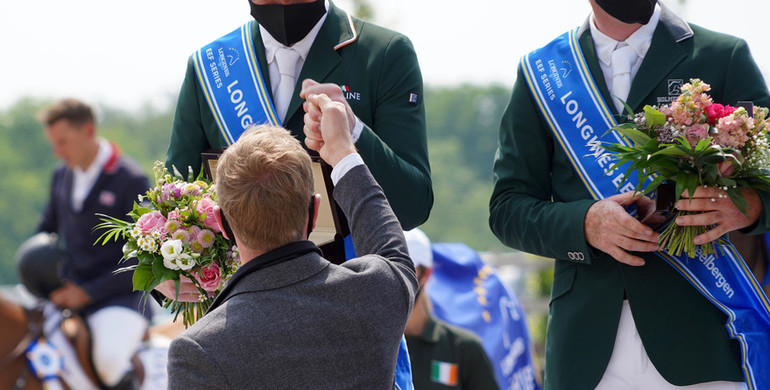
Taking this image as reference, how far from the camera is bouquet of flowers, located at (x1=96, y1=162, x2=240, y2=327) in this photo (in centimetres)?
303

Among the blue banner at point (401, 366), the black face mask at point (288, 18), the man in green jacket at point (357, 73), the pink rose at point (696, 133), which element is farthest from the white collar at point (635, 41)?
the blue banner at point (401, 366)

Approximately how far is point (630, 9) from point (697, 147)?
2.16ft

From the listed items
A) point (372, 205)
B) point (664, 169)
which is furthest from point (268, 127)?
point (664, 169)

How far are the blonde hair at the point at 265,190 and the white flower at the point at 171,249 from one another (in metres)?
0.38

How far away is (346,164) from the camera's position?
2850mm

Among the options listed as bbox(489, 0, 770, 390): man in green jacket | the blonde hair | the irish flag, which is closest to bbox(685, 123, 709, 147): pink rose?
bbox(489, 0, 770, 390): man in green jacket

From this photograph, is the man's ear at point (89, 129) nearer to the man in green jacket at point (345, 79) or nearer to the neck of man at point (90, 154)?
the neck of man at point (90, 154)

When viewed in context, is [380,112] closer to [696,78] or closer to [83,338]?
[696,78]

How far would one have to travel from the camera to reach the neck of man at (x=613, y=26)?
357 cm

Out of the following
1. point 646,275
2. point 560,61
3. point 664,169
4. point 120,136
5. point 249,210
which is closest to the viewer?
point 249,210

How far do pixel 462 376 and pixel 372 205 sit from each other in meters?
3.24

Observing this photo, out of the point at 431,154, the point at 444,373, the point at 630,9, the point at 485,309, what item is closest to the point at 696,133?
the point at 630,9

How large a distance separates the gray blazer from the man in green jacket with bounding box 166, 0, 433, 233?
0.68 metres

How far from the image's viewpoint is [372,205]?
9.21 ft
